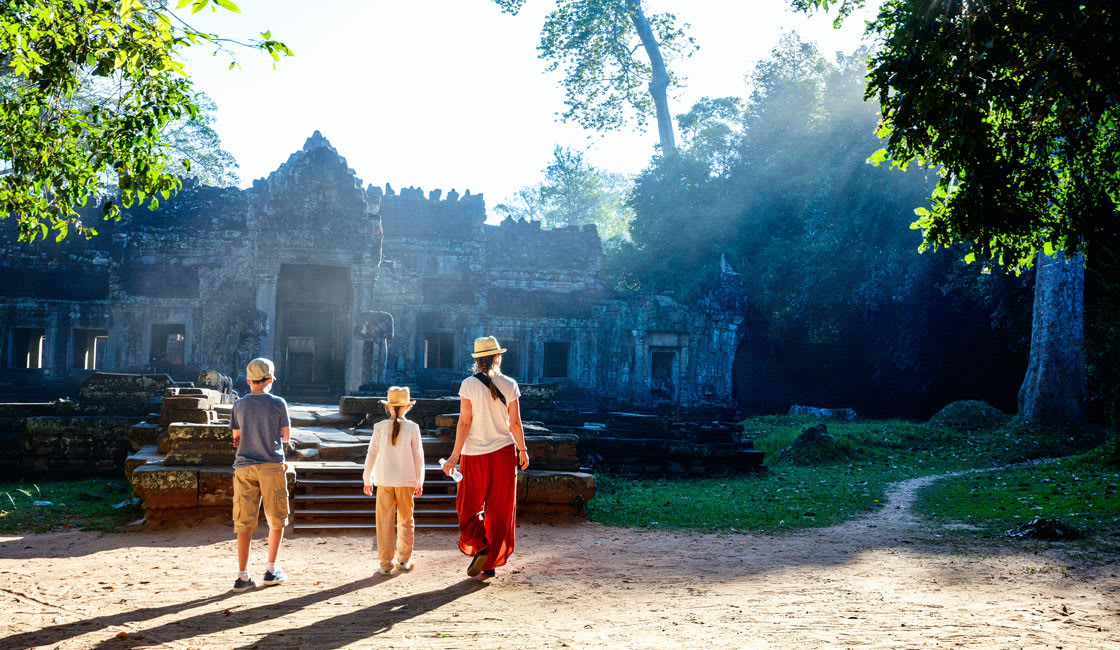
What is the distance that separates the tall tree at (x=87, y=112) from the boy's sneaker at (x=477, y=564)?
357 cm

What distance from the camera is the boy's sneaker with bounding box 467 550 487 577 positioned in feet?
19.5

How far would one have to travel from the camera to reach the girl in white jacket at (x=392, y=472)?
20.1 ft

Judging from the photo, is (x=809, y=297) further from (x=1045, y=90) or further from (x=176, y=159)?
(x=176, y=159)

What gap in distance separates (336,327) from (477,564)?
17303 millimetres

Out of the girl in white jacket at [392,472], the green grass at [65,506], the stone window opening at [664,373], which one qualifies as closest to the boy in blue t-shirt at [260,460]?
the girl in white jacket at [392,472]

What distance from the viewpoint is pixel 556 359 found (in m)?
25.3

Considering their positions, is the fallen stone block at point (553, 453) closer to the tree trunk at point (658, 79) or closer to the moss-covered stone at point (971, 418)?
the moss-covered stone at point (971, 418)

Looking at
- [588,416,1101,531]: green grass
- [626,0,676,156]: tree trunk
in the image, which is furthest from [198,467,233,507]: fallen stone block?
[626,0,676,156]: tree trunk

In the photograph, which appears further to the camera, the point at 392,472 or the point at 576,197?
the point at 576,197

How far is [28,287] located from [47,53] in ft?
62.4

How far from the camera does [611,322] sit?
25.3 meters

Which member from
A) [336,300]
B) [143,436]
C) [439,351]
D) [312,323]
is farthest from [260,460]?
[439,351]

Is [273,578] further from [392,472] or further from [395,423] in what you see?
[395,423]

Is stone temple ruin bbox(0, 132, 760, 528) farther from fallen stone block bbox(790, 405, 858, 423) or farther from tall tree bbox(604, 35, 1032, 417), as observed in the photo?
tall tree bbox(604, 35, 1032, 417)
